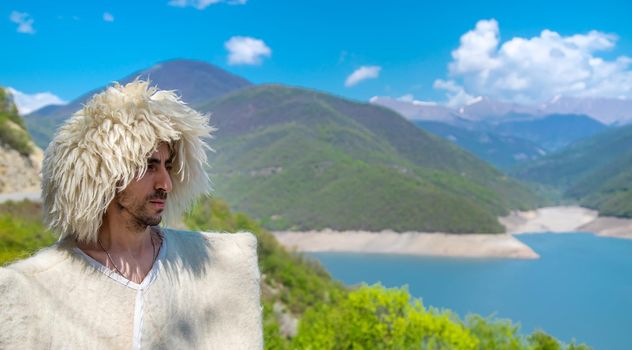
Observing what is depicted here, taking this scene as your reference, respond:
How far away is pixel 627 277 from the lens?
4994cm

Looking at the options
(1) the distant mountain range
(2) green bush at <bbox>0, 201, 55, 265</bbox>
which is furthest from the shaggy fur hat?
(1) the distant mountain range

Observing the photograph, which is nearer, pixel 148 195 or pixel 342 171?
pixel 148 195

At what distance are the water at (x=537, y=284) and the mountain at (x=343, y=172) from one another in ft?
35.2

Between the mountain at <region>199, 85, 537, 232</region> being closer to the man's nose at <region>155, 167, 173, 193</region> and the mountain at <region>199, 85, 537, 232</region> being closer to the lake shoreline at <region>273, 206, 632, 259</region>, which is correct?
the lake shoreline at <region>273, 206, 632, 259</region>

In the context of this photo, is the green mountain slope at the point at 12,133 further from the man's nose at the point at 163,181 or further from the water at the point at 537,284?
the water at the point at 537,284

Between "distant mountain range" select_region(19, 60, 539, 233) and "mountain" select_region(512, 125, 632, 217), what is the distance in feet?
49.3

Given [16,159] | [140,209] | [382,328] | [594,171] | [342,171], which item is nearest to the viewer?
[140,209]

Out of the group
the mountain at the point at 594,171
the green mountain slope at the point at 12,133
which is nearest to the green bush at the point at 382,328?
the green mountain slope at the point at 12,133

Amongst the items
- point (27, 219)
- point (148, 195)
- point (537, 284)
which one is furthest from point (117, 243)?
point (537, 284)

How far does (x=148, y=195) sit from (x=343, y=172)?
90723mm

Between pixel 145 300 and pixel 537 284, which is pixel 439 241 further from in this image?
pixel 145 300

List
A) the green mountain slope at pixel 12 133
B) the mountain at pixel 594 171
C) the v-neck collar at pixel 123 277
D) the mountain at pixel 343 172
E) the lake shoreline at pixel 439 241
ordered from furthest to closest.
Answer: the mountain at pixel 594 171 < the mountain at pixel 343 172 < the lake shoreline at pixel 439 241 < the green mountain slope at pixel 12 133 < the v-neck collar at pixel 123 277

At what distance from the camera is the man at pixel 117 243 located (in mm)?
971

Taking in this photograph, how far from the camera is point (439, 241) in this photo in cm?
6819
